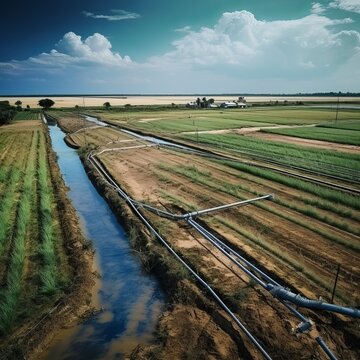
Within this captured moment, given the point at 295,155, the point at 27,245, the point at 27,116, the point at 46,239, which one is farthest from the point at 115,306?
the point at 27,116

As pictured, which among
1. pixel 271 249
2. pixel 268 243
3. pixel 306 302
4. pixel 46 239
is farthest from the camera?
pixel 46 239

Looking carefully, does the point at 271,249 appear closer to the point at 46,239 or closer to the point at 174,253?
the point at 174,253

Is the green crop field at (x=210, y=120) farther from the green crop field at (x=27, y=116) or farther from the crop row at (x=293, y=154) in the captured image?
the green crop field at (x=27, y=116)

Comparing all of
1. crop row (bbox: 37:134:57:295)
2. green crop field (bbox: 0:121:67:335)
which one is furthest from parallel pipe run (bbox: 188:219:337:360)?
crop row (bbox: 37:134:57:295)

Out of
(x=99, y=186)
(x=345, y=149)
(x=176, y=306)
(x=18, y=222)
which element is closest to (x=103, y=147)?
(x=99, y=186)

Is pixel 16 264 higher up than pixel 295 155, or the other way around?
pixel 295 155

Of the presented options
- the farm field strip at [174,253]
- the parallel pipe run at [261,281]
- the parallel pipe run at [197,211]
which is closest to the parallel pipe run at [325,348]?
the parallel pipe run at [261,281]
